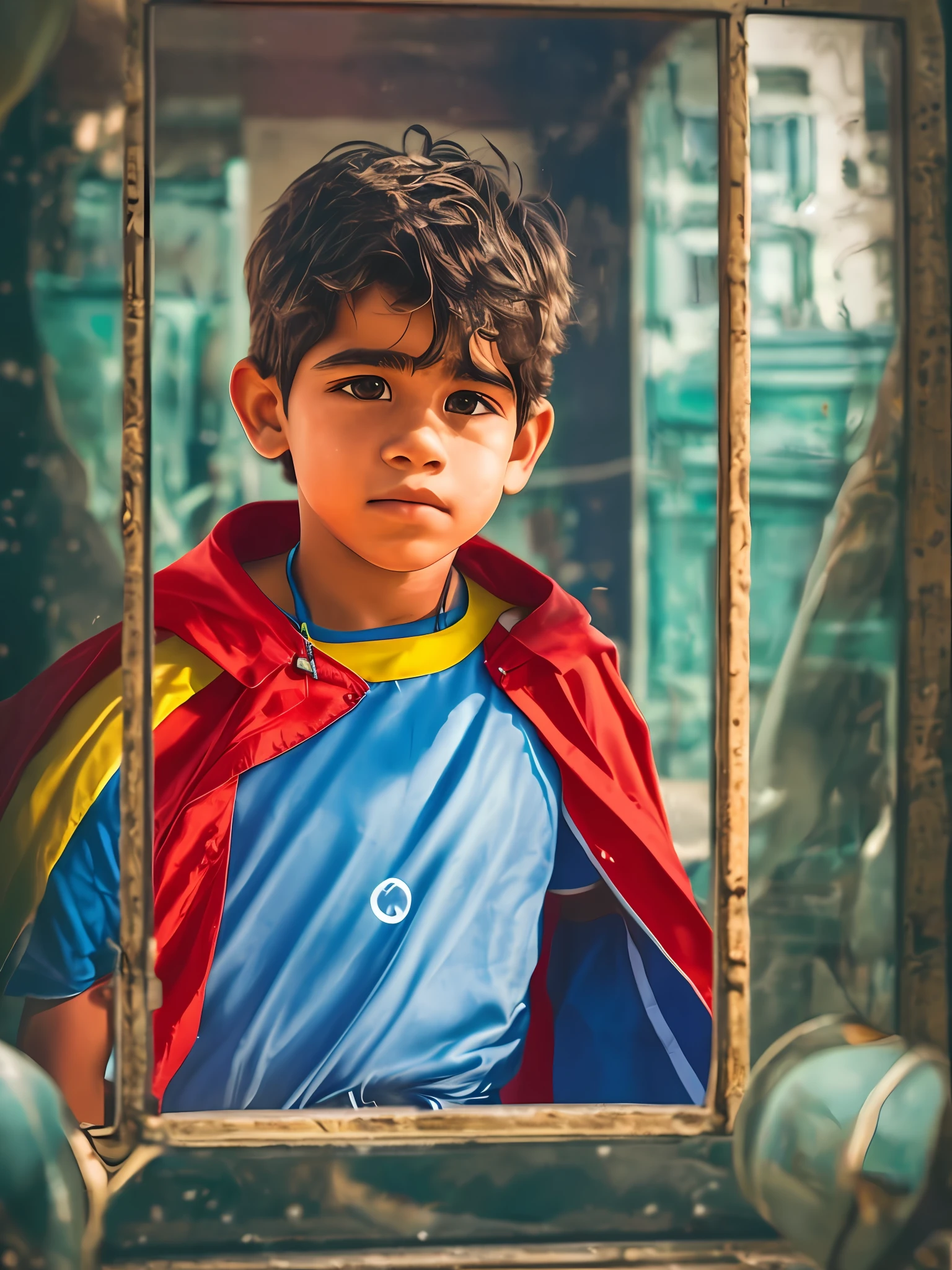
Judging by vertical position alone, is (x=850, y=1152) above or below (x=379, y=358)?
below

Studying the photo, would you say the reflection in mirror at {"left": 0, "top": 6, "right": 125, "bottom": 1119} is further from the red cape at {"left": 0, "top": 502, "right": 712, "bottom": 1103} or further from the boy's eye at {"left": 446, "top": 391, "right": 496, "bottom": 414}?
the boy's eye at {"left": 446, "top": 391, "right": 496, "bottom": 414}

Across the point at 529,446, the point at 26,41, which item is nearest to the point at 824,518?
the point at 529,446

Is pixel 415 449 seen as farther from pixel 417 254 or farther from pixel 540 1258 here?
pixel 540 1258

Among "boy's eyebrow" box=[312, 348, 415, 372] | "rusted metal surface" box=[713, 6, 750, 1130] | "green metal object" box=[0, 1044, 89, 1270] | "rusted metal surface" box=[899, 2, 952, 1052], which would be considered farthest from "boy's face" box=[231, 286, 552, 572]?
"green metal object" box=[0, 1044, 89, 1270]

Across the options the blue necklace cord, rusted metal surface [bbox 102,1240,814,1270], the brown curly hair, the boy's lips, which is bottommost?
rusted metal surface [bbox 102,1240,814,1270]

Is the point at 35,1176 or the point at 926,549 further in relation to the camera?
the point at 926,549

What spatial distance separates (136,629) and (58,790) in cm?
11

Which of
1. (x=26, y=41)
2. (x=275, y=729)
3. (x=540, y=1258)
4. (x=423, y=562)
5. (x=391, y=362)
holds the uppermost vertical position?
(x=26, y=41)

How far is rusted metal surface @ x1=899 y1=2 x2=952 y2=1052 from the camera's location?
0.71 meters

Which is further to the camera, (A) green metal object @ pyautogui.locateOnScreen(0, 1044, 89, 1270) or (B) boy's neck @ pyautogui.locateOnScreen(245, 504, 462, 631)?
(B) boy's neck @ pyautogui.locateOnScreen(245, 504, 462, 631)

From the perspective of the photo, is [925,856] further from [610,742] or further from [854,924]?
[610,742]

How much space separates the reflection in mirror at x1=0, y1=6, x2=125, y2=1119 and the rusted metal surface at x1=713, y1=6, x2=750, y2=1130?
1.17 feet

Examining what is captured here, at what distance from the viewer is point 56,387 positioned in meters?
0.69

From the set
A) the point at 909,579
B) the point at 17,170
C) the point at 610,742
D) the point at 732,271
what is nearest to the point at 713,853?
the point at 610,742
